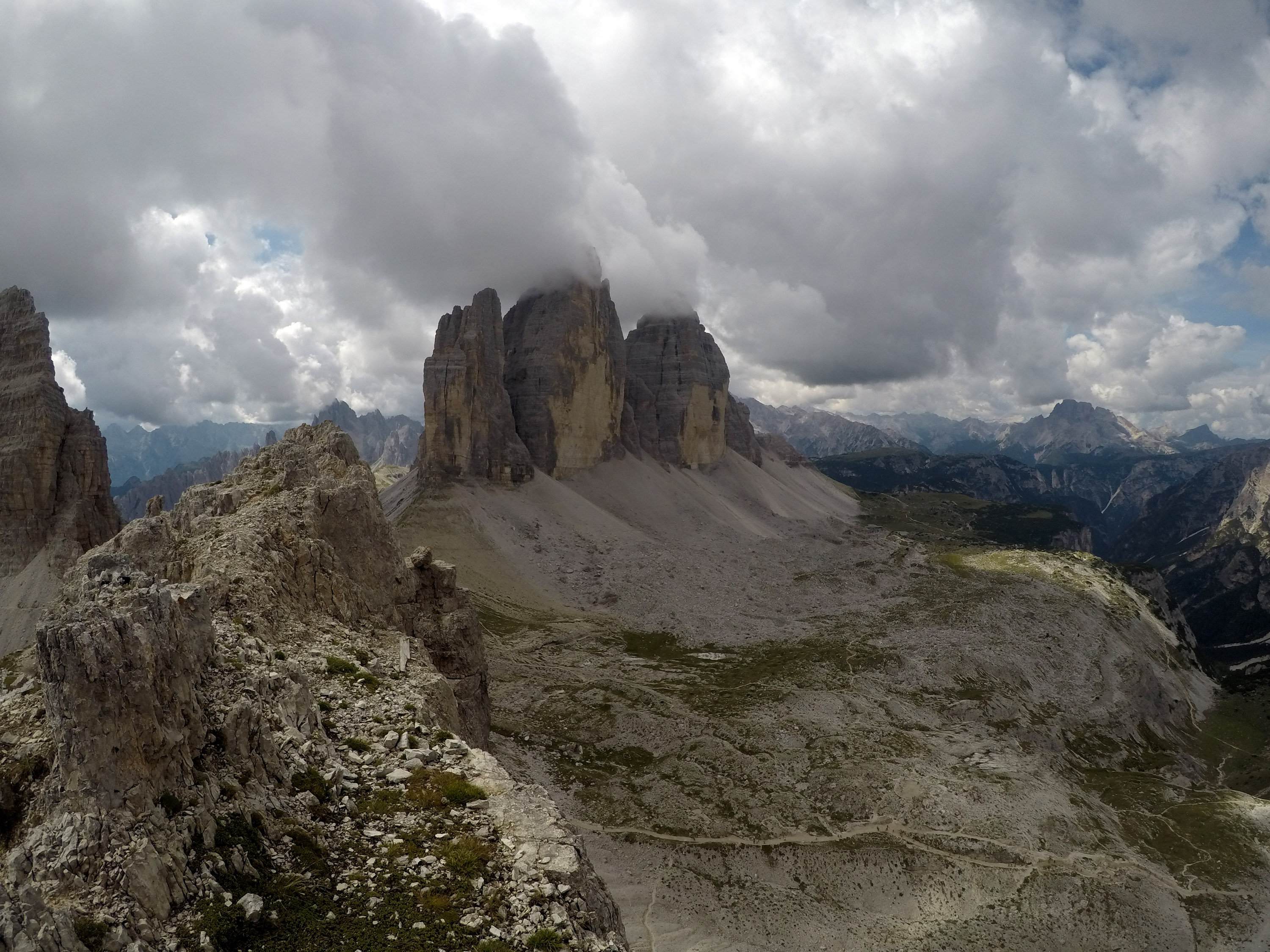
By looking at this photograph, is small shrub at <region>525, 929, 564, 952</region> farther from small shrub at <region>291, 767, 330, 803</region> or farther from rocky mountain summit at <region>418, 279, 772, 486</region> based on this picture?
rocky mountain summit at <region>418, 279, 772, 486</region>

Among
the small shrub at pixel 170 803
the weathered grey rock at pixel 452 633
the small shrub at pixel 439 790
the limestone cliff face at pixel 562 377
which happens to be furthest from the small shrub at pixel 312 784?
the limestone cliff face at pixel 562 377

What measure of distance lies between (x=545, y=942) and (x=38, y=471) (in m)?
106

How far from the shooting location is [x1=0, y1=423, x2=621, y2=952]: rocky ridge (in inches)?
475

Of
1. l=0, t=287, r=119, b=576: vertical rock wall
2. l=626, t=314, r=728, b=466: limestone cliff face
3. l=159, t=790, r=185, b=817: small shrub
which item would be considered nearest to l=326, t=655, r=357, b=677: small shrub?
l=159, t=790, r=185, b=817: small shrub

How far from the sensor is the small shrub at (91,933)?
1093 centimetres

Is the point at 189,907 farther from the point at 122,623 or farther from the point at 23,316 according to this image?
the point at 23,316

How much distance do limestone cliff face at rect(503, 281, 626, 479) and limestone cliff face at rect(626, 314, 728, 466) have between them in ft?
60.6

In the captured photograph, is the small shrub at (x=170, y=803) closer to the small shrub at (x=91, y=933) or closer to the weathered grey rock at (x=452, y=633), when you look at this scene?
the small shrub at (x=91, y=933)

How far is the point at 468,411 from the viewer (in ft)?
414

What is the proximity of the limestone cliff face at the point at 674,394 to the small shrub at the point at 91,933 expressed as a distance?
155 meters

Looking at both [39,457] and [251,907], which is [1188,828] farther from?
[39,457]

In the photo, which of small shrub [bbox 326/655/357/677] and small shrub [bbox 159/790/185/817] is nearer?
small shrub [bbox 159/790/185/817]

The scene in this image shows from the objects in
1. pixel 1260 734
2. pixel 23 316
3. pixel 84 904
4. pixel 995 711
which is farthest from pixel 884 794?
pixel 23 316

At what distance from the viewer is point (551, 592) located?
9919 cm
